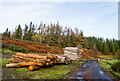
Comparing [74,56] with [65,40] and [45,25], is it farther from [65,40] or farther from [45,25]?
[45,25]

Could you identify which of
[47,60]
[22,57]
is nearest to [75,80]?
[47,60]

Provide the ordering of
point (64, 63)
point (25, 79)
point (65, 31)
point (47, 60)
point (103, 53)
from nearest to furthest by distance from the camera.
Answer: point (25, 79)
point (47, 60)
point (64, 63)
point (65, 31)
point (103, 53)

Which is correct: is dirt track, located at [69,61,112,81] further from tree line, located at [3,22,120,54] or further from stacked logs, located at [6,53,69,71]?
tree line, located at [3,22,120,54]

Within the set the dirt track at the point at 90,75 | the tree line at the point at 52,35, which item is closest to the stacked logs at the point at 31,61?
the dirt track at the point at 90,75

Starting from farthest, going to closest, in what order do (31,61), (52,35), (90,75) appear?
(52,35) < (31,61) < (90,75)

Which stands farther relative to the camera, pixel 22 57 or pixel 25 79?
pixel 22 57

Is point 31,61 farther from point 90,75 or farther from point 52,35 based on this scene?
point 52,35

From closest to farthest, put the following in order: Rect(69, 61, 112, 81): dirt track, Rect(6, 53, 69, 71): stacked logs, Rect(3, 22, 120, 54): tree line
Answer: Rect(69, 61, 112, 81): dirt track
Rect(6, 53, 69, 71): stacked logs
Rect(3, 22, 120, 54): tree line

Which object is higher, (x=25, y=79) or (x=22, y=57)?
(x=22, y=57)

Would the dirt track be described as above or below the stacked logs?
below

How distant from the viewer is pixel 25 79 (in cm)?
430

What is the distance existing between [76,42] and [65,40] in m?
4.71

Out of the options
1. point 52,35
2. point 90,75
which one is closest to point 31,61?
point 90,75

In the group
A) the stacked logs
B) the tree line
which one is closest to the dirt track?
the stacked logs
